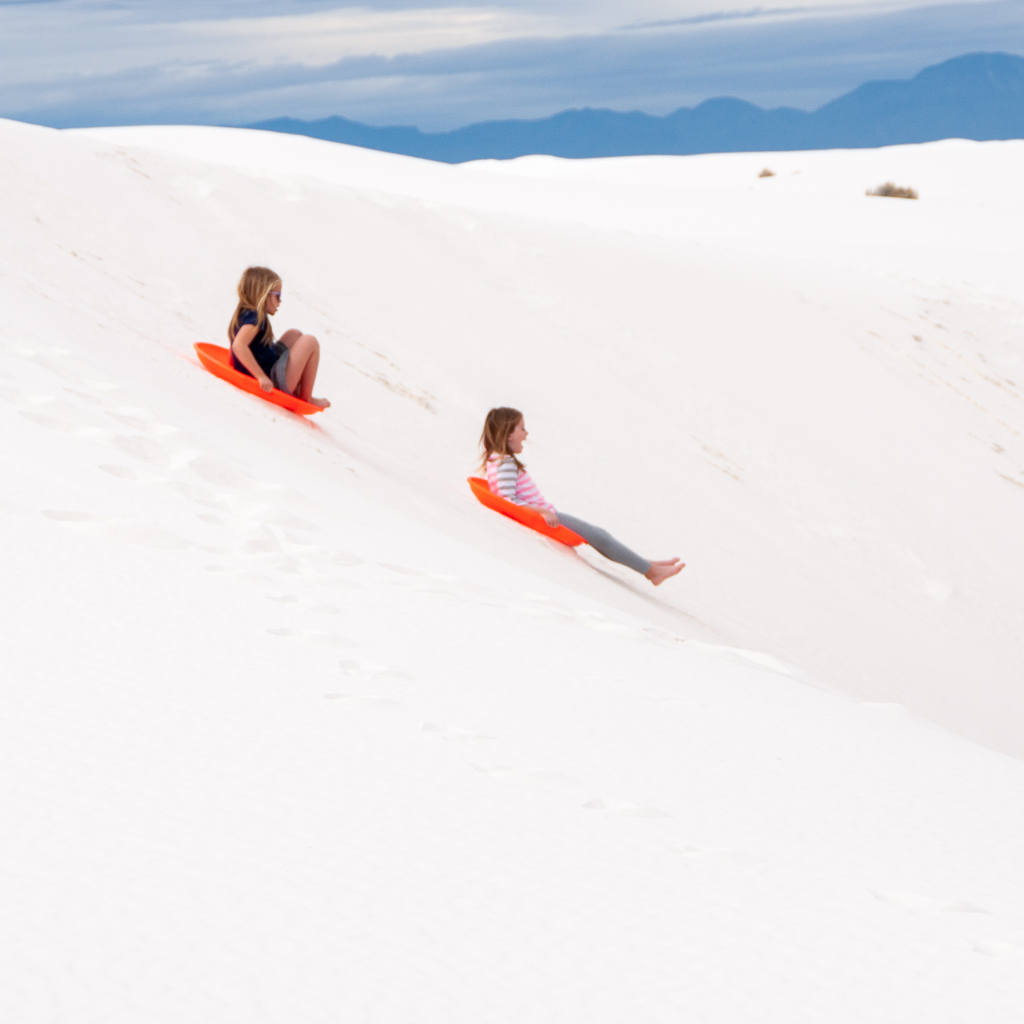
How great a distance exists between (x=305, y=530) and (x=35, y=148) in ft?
21.2

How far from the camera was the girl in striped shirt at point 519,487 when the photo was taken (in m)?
5.95

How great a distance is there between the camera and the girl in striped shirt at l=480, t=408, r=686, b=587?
19.5ft

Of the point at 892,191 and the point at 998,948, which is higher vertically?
the point at 892,191

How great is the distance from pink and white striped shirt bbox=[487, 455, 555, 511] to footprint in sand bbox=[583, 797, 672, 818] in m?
3.85

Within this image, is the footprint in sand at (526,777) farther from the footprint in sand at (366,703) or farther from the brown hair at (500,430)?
the brown hair at (500,430)

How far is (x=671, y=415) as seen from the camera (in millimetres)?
8594

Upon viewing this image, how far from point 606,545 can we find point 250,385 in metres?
2.06

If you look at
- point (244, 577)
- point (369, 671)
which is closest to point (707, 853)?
point (369, 671)

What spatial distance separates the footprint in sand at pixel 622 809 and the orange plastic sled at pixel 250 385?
432cm

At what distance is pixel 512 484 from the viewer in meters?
6.12

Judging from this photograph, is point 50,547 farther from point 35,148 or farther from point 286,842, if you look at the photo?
point 35,148

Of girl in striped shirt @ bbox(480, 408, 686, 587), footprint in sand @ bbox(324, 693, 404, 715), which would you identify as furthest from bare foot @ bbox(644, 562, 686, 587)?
footprint in sand @ bbox(324, 693, 404, 715)

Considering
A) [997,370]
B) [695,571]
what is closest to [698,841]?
[695,571]

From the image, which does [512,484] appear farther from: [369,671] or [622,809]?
[622,809]
